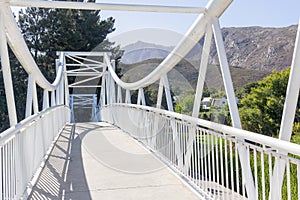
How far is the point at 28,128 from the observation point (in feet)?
11.1

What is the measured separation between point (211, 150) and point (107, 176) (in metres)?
1.41

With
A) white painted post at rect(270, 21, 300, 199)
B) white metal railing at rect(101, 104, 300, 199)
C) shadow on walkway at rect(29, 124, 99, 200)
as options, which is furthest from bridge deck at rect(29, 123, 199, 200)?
white painted post at rect(270, 21, 300, 199)

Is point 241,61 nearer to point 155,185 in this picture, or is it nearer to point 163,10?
point 163,10

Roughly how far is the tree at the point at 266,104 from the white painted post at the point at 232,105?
6901 mm

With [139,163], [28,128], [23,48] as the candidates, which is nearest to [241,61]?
[139,163]

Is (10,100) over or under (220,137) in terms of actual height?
over

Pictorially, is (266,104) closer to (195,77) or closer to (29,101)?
(195,77)

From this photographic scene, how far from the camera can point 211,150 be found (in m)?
3.14

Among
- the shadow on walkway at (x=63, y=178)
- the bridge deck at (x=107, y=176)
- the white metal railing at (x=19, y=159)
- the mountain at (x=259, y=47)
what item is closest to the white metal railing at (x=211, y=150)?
the bridge deck at (x=107, y=176)

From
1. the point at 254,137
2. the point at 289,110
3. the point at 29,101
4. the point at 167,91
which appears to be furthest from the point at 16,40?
the point at 289,110

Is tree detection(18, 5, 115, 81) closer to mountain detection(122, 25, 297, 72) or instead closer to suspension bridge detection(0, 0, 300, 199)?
mountain detection(122, 25, 297, 72)

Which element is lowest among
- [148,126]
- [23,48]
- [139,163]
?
[139,163]

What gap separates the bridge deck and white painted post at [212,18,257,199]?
742mm

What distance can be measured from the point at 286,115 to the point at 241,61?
7.59 metres
